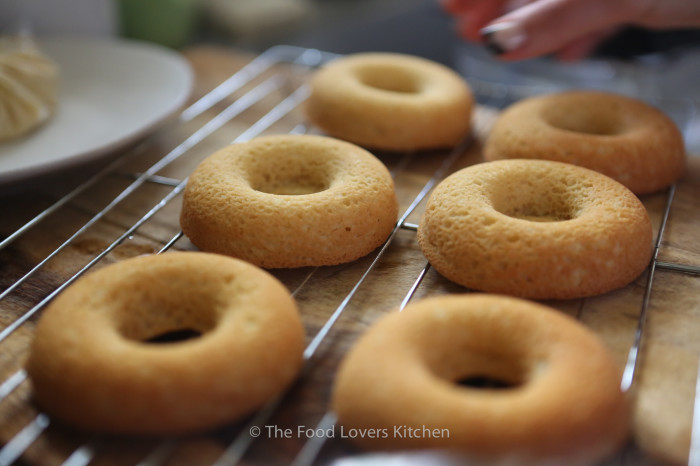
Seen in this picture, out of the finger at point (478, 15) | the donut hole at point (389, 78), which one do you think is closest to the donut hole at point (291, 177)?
the donut hole at point (389, 78)

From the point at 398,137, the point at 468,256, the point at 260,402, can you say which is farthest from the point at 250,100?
the point at 260,402

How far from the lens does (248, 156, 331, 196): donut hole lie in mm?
1453

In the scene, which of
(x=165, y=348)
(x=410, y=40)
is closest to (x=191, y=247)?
(x=165, y=348)

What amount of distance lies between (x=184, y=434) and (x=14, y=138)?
1066 mm

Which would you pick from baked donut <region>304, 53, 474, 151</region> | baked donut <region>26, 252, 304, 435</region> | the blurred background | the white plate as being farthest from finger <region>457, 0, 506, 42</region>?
baked donut <region>26, 252, 304, 435</region>

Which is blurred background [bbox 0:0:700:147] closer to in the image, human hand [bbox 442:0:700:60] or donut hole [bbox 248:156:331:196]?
human hand [bbox 442:0:700:60]

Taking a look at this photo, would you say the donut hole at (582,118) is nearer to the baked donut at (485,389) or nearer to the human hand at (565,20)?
the human hand at (565,20)

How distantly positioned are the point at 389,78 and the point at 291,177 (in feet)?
2.08

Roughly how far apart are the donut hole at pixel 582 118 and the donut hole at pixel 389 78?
0.43m

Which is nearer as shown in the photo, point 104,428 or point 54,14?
point 104,428

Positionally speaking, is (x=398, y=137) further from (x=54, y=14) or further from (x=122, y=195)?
(x=54, y=14)

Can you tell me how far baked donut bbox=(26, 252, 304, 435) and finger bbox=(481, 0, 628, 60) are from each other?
87 cm

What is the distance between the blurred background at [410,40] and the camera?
2.05 metres

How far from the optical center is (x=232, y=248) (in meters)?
1.27
